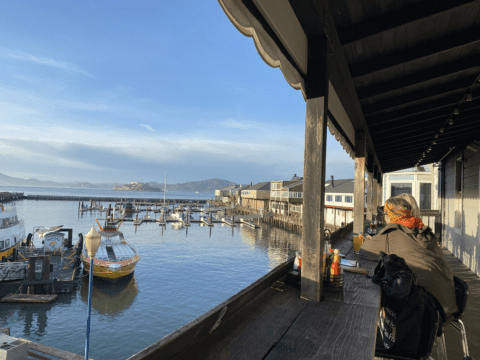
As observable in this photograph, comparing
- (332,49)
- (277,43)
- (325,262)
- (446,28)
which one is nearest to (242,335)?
(325,262)

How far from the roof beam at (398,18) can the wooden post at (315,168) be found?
1.52 feet

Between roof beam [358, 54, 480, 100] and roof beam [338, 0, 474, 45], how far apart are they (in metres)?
1.45

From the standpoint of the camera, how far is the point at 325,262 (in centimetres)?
265

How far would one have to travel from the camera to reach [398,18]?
8.16ft

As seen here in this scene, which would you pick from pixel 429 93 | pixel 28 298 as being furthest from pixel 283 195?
pixel 429 93

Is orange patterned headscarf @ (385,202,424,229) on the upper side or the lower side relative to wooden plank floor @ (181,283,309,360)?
upper

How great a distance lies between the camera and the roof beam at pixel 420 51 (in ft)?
9.52

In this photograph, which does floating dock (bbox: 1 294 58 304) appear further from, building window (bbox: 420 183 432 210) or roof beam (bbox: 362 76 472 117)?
building window (bbox: 420 183 432 210)

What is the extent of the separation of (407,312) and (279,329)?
0.87 m

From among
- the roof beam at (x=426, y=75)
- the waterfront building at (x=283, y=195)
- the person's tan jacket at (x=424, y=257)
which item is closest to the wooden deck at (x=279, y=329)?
the person's tan jacket at (x=424, y=257)

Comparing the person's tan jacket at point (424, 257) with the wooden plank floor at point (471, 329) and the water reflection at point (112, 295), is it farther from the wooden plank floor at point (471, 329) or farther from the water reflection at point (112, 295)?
the water reflection at point (112, 295)

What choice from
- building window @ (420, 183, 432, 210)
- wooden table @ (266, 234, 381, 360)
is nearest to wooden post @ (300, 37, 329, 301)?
wooden table @ (266, 234, 381, 360)

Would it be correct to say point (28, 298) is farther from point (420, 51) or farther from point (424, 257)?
point (420, 51)

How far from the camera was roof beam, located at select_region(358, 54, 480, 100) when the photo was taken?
11.7 feet
